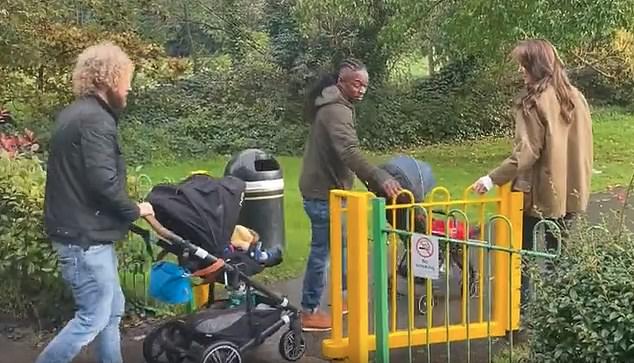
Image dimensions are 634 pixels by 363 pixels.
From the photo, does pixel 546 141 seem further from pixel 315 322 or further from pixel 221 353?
pixel 221 353

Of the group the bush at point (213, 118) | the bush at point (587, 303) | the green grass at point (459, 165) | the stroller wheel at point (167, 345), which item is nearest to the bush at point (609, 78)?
the green grass at point (459, 165)

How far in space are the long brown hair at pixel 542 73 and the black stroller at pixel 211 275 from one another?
1832 millimetres

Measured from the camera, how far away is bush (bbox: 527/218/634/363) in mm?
4246

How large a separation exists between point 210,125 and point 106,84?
1526cm

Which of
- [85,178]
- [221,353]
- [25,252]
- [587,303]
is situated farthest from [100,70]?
[587,303]

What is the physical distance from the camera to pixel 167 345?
19.4 ft

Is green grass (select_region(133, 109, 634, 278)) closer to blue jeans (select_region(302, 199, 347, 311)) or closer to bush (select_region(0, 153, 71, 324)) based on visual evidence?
blue jeans (select_region(302, 199, 347, 311))

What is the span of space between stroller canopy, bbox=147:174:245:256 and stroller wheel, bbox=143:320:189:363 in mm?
532

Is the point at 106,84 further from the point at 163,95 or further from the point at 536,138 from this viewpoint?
the point at 163,95

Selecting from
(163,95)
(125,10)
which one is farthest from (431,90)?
(125,10)

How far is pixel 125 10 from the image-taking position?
18.0m

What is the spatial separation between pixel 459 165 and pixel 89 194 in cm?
1302

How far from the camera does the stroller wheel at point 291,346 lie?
6062 millimetres

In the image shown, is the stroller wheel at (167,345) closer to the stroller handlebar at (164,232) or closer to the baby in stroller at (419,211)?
the stroller handlebar at (164,232)
